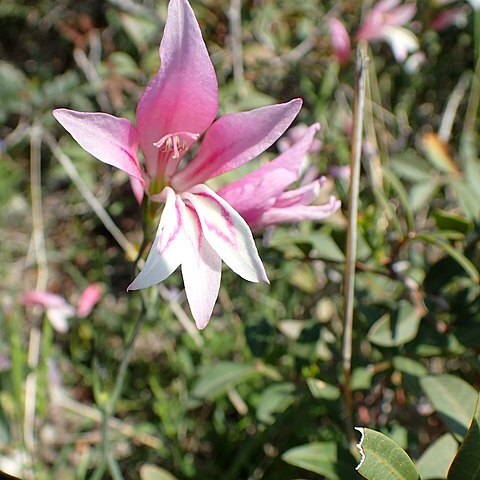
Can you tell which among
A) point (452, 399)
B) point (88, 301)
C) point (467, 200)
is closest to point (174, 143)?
point (452, 399)

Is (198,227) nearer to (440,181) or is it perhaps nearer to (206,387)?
(206,387)

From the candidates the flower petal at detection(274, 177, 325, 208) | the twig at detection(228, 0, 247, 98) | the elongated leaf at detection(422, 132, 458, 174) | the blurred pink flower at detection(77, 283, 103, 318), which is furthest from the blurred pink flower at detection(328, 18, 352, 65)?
the flower petal at detection(274, 177, 325, 208)

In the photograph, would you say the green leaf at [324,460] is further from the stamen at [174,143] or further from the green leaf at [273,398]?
the stamen at [174,143]

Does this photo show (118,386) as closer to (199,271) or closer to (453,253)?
(199,271)

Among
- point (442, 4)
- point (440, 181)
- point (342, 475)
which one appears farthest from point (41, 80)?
point (342, 475)

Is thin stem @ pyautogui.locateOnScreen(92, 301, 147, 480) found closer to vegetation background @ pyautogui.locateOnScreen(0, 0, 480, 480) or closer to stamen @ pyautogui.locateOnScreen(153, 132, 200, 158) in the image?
vegetation background @ pyautogui.locateOnScreen(0, 0, 480, 480)

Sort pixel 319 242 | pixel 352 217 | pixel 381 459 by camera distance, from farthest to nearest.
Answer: pixel 319 242 → pixel 352 217 → pixel 381 459

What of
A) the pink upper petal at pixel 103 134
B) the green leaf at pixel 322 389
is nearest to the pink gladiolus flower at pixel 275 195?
the pink upper petal at pixel 103 134
